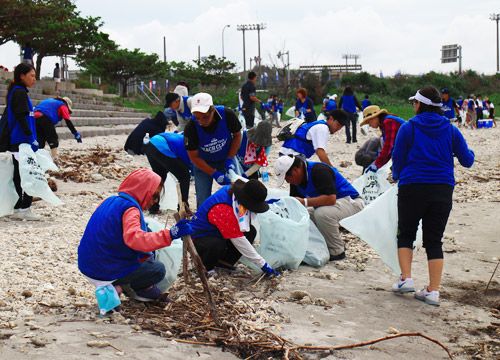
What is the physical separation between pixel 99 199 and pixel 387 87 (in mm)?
38722

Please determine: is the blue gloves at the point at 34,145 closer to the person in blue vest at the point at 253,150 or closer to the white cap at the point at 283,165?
the person in blue vest at the point at 253,150

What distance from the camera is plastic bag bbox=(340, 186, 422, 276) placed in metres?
4.38

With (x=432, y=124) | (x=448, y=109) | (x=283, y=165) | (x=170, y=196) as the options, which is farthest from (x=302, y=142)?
(x=448, y=109)

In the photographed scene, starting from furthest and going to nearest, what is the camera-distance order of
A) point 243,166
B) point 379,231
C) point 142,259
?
point 243,166, point 379,231, point 142,259

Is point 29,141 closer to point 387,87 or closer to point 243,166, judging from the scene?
point 243,166

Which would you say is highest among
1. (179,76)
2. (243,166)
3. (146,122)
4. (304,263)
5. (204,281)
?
(179,76)

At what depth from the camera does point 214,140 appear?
5.30 meters

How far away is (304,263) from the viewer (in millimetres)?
5117

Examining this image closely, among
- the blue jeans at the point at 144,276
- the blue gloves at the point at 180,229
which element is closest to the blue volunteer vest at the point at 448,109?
the blue jeans at the point at 144,276

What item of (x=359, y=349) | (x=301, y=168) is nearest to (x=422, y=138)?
(x=301, y=168)

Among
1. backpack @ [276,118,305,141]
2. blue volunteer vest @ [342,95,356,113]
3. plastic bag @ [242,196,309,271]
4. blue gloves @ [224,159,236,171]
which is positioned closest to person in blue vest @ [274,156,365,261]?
plastic bag @ [242,196,309,271]

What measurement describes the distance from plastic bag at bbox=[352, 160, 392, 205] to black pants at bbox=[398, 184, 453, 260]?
2.23 m

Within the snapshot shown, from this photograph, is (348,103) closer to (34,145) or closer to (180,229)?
(34,145)

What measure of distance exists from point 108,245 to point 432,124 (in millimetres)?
2339
